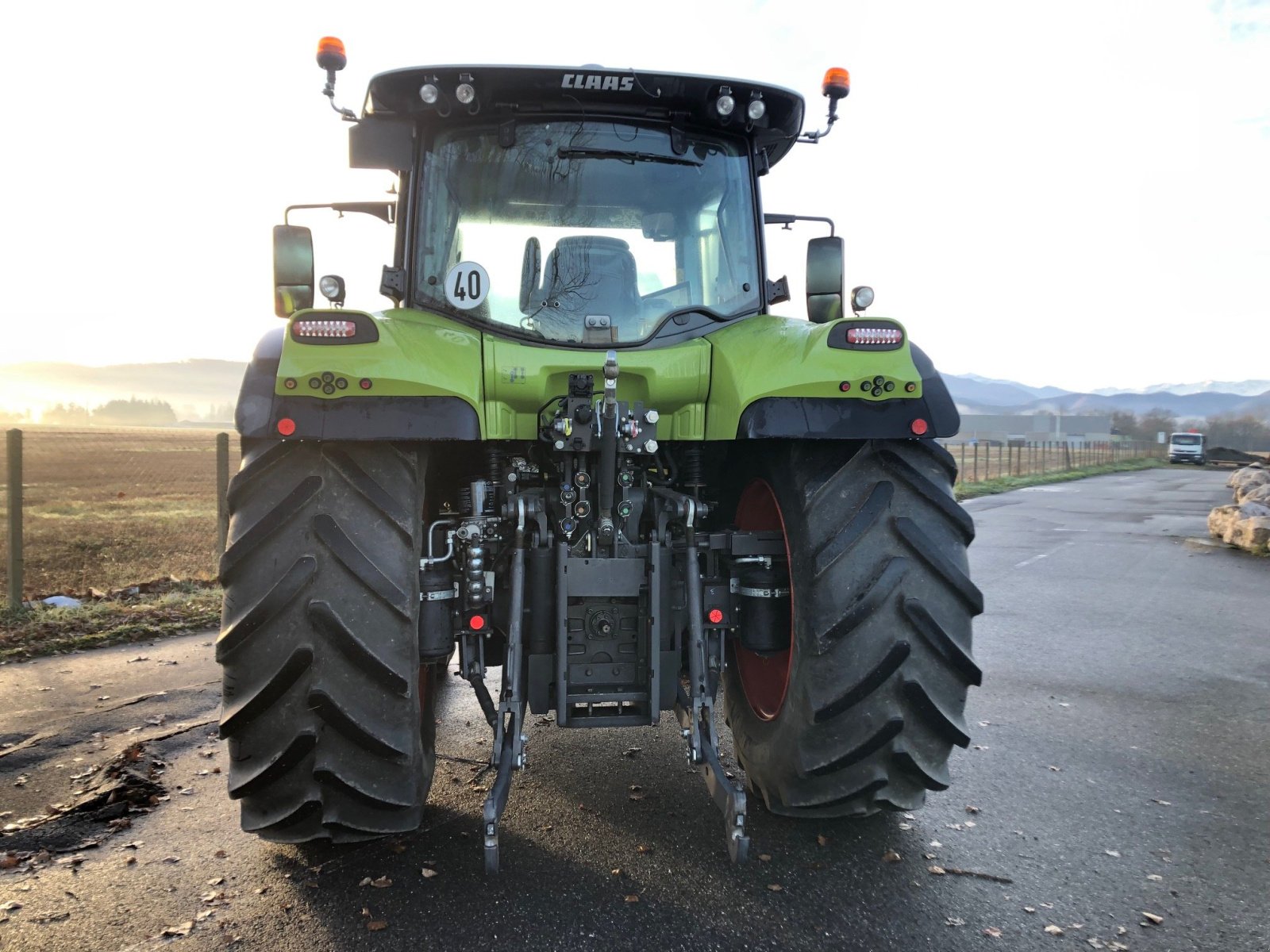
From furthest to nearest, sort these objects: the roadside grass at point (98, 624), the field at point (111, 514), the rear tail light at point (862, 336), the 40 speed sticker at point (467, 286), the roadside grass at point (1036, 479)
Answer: the roadside grass at point (1036, 479) < the field at point (111, 514) < the roadside grass at point (98, 624) < the 40 speed sticker at point (467, 286) < the rear tail light at point (862, 336)

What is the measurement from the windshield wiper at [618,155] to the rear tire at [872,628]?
4.65 feet

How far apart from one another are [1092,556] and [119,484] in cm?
1713

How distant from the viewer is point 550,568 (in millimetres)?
3172

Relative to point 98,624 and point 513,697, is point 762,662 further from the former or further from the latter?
point 98,624

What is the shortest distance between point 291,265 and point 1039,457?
2201 inches

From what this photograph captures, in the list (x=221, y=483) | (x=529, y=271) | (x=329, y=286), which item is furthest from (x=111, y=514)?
(x=529, y=271)

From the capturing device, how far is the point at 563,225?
11.9 ft

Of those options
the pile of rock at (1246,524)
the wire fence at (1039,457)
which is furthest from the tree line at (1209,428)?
the pile of rock at (1246,524)

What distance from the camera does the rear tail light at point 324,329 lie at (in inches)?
110

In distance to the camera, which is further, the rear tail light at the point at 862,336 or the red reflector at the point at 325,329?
the rear tail light at the point at 862,336

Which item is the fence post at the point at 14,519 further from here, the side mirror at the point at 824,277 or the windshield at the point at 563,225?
the side mirror at the point at 824,277

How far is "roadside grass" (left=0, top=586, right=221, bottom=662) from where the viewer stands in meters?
6.30

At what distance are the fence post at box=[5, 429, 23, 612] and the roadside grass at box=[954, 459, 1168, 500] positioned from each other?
1593 cm

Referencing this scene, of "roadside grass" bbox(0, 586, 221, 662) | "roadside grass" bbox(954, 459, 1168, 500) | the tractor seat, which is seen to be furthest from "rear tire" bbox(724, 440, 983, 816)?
"roadside grass" bbox(954, 459, 1168, 500)
